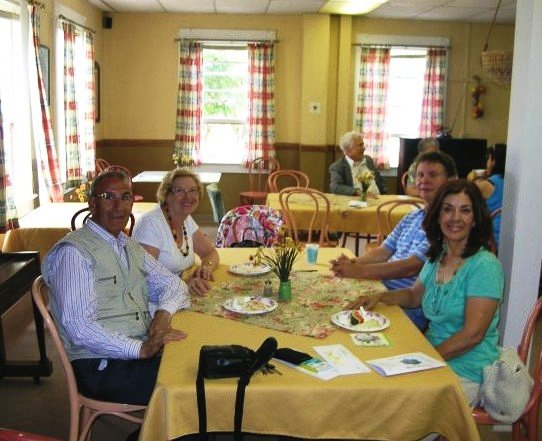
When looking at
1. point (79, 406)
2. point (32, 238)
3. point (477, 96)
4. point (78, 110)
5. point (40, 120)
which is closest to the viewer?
point (79, 406)

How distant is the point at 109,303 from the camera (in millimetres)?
2096

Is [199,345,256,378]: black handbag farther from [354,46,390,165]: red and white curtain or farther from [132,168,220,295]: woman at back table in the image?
[354,46,390,165]: red and white curtain

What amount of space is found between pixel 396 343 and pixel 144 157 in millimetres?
6125

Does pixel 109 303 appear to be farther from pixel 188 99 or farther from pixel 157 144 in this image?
pixel 157 144

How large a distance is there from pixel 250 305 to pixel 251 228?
1303 mm

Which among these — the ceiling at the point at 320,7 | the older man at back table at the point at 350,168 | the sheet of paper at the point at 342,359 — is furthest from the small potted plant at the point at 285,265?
the ceiling at the point at 320,7

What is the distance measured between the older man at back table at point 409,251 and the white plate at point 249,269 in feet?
1.00

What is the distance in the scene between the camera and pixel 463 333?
78.7 inches

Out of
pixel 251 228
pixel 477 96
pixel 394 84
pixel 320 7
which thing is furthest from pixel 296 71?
pixel 251 228

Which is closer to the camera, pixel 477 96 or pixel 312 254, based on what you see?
pixel 312 254

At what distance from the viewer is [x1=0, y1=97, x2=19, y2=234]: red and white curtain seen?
384cm

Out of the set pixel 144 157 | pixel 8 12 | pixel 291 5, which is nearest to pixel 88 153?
pixel 144 157

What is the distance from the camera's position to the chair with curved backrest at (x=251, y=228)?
3432 millimetres

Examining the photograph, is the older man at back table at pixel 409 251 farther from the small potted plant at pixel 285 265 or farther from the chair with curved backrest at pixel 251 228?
the chair with curved backrest at pixel 251 228
